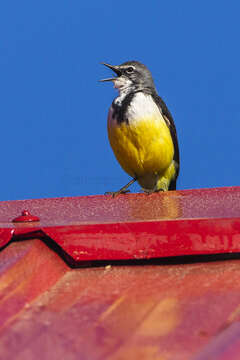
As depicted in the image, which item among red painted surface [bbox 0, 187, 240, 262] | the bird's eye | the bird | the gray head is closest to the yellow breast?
the bird

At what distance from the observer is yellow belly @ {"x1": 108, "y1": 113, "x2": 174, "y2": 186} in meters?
5.02

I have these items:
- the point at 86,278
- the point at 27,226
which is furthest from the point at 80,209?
the point at 86,278

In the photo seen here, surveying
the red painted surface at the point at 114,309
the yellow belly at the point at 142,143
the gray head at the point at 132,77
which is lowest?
the yellow belly at the point at 142,143

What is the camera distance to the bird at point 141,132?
16.5ft

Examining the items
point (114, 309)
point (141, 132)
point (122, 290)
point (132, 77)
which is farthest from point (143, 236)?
point (132, 77)

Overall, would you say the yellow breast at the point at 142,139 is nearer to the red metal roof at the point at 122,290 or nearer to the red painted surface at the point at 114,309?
the red metal roof at the point at 122,290

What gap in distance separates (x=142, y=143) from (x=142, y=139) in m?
0.04

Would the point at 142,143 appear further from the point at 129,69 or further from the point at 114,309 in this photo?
the point at 114,309

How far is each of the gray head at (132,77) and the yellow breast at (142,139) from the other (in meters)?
0.36

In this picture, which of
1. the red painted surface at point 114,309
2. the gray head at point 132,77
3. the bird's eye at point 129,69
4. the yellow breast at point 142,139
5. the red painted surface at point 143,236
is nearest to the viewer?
the red painted surface at point 114,309

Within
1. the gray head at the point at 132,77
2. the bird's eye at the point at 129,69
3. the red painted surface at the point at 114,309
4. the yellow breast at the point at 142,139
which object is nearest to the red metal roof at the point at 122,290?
the red painted surface at the point at 114,309

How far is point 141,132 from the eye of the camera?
197 inches

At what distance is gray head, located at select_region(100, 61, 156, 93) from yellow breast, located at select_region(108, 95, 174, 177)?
0.36m

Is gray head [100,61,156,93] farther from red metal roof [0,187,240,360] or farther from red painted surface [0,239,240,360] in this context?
red painted surface [0,239,240,360]
